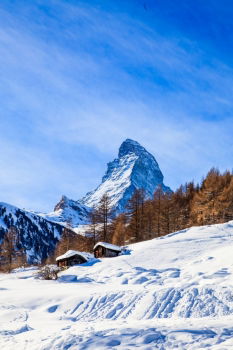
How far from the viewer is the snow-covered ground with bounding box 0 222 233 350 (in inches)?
469

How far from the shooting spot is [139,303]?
19922mm

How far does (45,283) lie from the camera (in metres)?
30.9

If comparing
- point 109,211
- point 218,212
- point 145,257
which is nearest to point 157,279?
point 145,257

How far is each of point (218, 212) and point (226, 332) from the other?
4546 centimetres

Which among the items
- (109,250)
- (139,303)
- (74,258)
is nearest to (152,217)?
(109,250)

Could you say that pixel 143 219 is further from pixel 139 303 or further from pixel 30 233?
pixel 30 233

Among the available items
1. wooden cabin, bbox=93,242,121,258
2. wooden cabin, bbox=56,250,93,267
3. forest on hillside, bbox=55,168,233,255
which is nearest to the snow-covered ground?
wooden cabin, bbox=56,250,93,267

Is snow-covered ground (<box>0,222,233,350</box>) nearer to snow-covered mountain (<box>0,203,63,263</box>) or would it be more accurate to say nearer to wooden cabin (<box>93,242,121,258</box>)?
wooden cabin (<box>93,242,121,258</box>)

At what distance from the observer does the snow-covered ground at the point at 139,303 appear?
469 inches

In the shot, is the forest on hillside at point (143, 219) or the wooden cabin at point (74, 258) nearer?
the wooden cabin at point (74, 258)

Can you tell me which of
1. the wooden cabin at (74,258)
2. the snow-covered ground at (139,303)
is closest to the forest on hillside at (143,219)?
the wooden cabin at (74,258)

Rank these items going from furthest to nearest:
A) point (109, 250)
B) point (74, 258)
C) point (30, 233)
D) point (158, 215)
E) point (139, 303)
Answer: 1. point (30, 233)
2. point (158, 215)
3. point (109, 250)
4. point (74, 258)
5. point (139, 303)

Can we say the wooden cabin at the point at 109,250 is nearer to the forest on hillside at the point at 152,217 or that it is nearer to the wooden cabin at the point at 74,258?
the wooden cabin at the point at 74,258

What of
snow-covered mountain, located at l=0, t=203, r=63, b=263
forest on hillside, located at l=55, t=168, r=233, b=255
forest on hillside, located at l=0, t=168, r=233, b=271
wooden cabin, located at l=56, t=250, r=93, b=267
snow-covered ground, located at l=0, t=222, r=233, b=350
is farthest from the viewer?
snow-covered mountain, located at l=0, t=203, r=63, b=263
